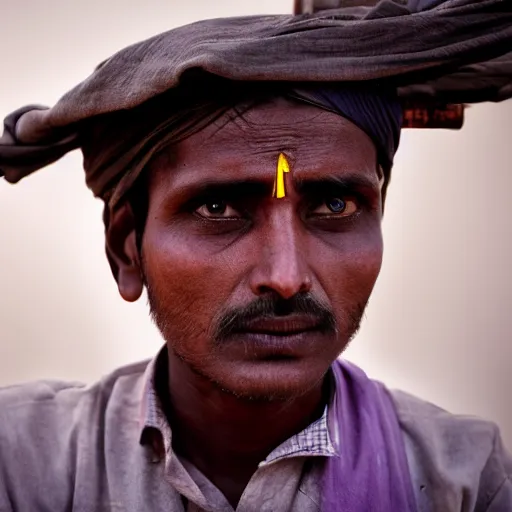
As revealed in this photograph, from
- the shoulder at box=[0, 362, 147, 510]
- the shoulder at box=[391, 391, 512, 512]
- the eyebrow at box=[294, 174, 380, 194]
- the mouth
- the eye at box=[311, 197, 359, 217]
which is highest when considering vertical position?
the eyebrow at box=[294, 174, 380, 194]

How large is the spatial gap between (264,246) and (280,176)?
12 cm

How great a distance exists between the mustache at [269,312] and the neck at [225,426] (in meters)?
0.22

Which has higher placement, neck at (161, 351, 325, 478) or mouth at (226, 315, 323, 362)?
mouth at (226, 315, 323, 362)

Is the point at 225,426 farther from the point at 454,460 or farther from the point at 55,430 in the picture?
the point at 454,460

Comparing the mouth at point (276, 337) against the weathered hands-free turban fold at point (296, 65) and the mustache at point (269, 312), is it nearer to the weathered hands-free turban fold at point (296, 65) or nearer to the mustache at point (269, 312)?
the mustache at point (269, 312)

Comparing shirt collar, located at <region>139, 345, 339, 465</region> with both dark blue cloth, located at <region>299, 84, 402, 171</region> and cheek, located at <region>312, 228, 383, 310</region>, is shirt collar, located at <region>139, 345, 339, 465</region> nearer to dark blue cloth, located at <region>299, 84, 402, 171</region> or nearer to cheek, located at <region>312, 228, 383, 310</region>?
cheek, located at <region>312, 228, 383, 310</region>

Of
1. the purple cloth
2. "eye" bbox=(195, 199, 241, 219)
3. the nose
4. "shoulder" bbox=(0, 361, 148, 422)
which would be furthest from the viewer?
"shoulder" bbox=(0, 361, 148, 422)

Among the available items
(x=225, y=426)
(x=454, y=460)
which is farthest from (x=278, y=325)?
(x=454, y=460)

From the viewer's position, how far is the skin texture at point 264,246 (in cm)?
117

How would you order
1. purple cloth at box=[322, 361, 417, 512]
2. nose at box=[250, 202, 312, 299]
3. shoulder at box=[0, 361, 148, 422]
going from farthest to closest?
shoulder at box=[0, 361, 148, 422] → purple cloth at box=[322, 361, 417, 512] → nose at box=[250, 202, 312, 299]

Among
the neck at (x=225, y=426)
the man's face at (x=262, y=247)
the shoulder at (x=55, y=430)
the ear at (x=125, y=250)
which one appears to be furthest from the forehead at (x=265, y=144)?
the shoulder at (x=55, y=430)

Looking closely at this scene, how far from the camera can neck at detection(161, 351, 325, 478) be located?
1375 millimetres

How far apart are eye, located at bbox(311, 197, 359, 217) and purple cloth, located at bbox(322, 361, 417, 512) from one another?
40cm

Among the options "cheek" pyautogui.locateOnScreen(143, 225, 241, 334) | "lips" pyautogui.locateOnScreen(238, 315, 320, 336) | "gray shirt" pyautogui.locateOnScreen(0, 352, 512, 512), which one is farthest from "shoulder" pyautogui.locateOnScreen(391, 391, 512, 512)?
"cheek" pyautogui.locateOnScreen(143, 225, 241, 334)
